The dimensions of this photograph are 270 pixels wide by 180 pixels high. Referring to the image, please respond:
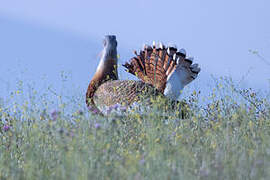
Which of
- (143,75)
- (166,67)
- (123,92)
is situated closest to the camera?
(123,92)

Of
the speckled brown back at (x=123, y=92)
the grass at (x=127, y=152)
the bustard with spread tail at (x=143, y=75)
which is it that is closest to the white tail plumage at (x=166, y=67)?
the bustard with spread tail at (x=143, y=75)

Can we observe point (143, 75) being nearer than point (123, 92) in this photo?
No

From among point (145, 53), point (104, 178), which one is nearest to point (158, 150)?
point (104, 178)

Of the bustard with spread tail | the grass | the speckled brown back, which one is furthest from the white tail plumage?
the grass

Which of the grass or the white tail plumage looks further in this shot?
the white tail plumage

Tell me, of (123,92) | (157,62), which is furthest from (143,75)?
(123,92)

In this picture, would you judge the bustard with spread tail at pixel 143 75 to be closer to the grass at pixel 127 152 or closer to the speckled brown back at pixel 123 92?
the speckled brown back at pixel 123 92

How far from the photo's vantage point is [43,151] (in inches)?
141

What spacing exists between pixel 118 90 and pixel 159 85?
807 millimetres

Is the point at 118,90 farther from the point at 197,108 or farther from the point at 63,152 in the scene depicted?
the point at 63,152

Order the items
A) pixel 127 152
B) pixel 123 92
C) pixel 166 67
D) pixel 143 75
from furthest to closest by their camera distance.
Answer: pixel 143 75, pixel 166 67, pixel 123 92, pixel 127 152

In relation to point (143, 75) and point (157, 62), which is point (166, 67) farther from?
point (143, 75)

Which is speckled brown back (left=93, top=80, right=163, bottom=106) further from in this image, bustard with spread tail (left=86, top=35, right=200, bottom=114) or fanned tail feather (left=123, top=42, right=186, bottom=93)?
fanned tail feather (left=123, top=42, right=186, bottom=93)

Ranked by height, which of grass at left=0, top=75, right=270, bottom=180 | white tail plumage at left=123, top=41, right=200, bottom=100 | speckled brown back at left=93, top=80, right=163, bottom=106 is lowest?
grass at left=0, top=75, right=270, bottom=180
